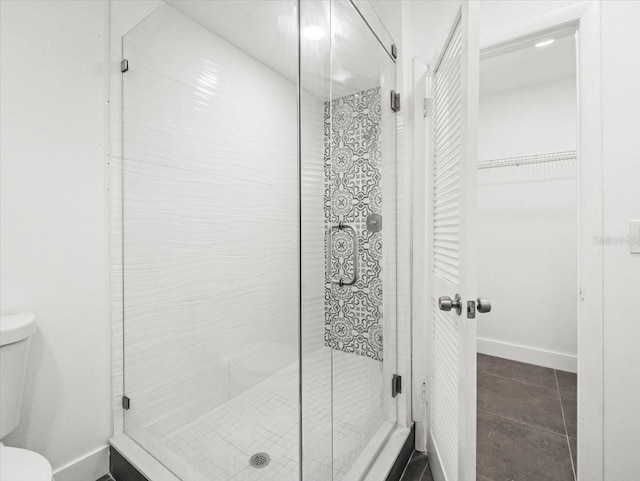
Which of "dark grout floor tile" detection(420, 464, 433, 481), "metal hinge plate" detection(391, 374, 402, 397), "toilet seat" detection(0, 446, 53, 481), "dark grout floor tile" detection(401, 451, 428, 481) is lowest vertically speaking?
"dark grout floor tile" detection(401, 451, 428, 481)

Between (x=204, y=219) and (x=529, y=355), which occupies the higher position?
(x=204, y=219)

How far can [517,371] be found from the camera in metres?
2.48

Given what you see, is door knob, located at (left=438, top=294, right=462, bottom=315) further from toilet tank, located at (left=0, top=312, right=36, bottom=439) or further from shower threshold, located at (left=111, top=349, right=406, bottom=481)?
toilet tank, located at (left=0, top=312, right=36, bottom=439)

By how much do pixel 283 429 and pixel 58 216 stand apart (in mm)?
1212

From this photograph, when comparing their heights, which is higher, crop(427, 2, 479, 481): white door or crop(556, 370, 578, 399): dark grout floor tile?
crop(427, 2, 479, 481): white door

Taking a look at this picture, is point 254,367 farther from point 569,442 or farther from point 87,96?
point 569,442

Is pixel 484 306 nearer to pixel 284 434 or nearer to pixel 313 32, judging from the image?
pixel 284 434

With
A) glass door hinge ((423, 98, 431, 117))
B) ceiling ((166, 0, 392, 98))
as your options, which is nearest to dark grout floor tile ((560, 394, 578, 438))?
glass door hinge ((423, 98, 431, 117))

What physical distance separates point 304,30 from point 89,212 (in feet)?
3.76

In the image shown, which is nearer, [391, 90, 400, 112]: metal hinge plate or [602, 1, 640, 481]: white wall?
[602, 1, 640, 481]: white wall

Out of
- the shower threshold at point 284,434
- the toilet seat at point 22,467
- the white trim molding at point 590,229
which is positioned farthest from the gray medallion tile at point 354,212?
the toilet seat at point 22,467

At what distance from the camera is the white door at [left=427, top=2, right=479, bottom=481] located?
3.04 feet

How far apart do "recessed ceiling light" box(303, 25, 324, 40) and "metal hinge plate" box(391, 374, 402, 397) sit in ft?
4.86

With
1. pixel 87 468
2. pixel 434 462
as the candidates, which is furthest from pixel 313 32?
pixel 87 468
